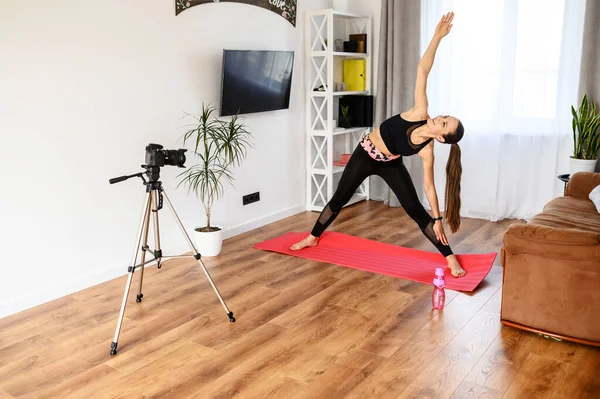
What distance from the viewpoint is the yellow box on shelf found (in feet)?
19.2

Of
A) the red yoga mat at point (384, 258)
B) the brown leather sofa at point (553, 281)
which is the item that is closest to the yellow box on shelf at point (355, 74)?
the red yoga mat at point (384, 258)

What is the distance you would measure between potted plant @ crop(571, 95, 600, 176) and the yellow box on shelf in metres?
1.98

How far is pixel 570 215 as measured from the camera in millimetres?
3609

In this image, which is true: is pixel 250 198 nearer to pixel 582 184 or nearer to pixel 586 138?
pixel 582 184

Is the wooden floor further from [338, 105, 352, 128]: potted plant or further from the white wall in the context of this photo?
[338, 105, 352, 128]: potted plant

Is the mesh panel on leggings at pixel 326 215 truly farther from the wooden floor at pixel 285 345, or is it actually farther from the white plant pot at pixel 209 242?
the white plant pot at pixel 209 242

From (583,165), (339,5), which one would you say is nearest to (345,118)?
(339,5)

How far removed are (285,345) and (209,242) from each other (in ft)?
5.05

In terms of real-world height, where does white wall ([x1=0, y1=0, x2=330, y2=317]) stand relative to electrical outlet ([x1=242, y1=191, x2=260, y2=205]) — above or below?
above

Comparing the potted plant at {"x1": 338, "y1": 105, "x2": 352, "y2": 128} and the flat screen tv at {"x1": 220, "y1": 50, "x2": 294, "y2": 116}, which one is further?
the potted plant at {"x1": 338, "y1": 105, "x2": 352, "y2": 128}

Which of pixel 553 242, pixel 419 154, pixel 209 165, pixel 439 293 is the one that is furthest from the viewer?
pixel 209 165

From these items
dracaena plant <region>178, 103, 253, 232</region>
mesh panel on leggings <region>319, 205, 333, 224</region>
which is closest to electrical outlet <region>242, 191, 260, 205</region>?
dracaena plant <region>178, 103, 253, 232</region>

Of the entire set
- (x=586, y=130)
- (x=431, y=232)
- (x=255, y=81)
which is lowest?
(x=431, y=232)

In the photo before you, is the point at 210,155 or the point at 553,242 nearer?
the point at 553,242
